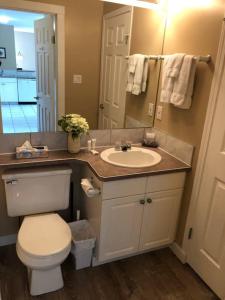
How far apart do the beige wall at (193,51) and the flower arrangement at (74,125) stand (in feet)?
2.40

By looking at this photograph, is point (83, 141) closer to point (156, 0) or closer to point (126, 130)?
point (126, 130)

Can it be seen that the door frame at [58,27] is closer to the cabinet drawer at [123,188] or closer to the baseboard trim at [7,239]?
the cabinet drawer at [123,188]

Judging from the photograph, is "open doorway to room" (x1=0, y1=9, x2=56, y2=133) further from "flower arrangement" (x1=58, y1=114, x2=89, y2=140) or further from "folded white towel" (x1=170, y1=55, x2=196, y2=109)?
"folded white towel" (x1=170, y1=55, x2=196, y2=109)

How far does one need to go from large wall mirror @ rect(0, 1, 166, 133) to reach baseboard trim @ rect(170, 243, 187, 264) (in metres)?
1.13

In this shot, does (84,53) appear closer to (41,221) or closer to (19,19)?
(19,19)

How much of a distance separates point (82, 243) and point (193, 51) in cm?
161

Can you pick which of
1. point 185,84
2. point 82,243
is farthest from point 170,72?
point 82,243

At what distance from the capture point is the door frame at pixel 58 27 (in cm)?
166

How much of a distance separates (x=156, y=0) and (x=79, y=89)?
0.96 meters

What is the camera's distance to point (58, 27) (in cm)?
181

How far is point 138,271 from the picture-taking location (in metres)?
1.96

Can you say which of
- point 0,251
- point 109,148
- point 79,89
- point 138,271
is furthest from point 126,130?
point 0,251

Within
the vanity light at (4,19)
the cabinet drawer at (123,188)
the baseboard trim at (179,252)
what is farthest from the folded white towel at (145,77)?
the baseboard trim at (179,252)

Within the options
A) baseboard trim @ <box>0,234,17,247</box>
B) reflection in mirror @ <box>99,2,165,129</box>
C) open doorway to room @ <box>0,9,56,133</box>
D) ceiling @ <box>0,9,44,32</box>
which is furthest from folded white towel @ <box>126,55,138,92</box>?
baseboard trim @ <box>0,234,17,247</box>
